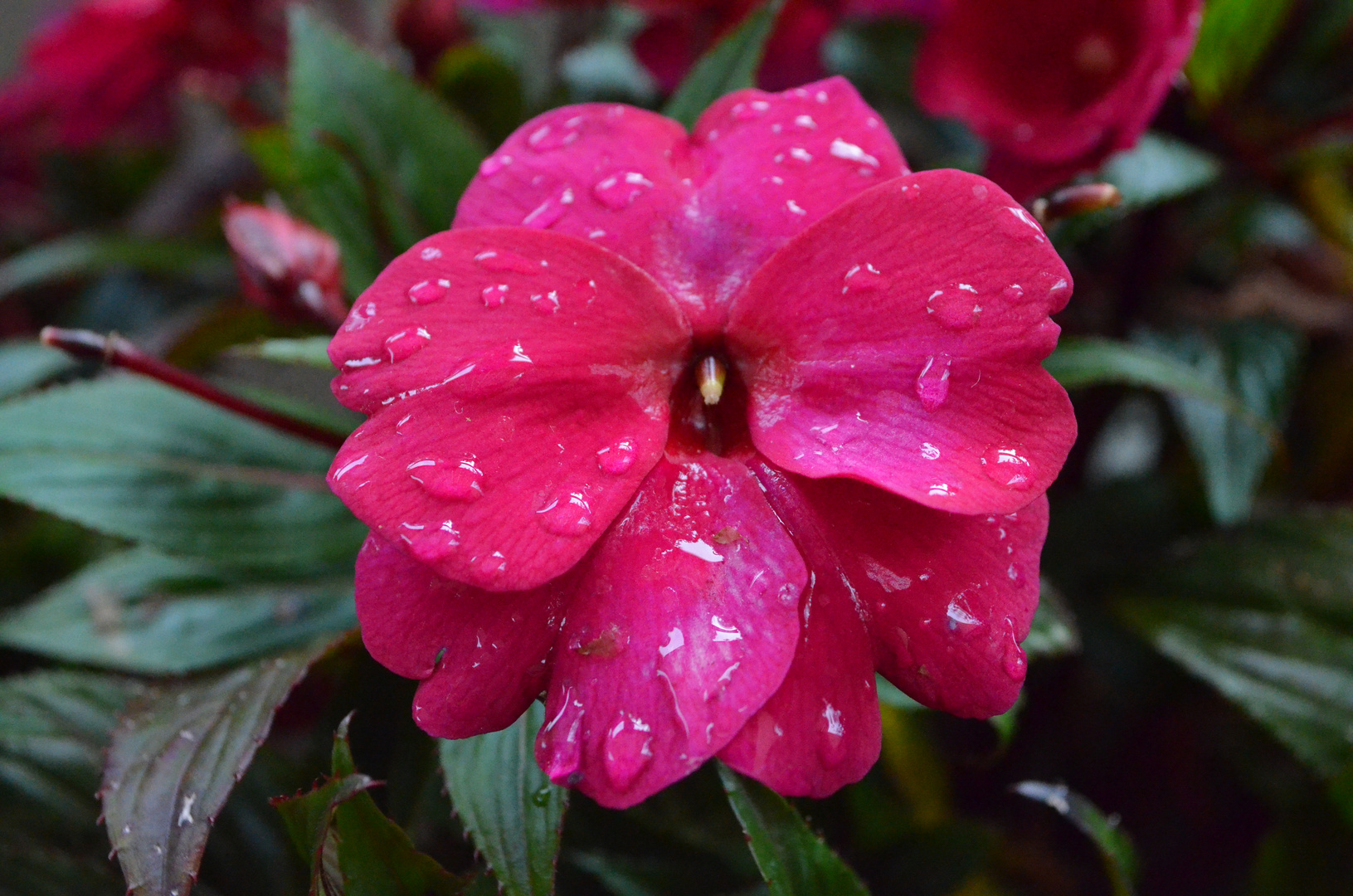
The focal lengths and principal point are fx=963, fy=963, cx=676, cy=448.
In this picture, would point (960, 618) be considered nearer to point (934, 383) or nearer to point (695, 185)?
point (934, 383)

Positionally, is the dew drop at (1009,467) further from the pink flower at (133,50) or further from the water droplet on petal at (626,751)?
the pink flower at (133,50)

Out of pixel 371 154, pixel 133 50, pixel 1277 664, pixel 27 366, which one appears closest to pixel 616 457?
pixel 371 154

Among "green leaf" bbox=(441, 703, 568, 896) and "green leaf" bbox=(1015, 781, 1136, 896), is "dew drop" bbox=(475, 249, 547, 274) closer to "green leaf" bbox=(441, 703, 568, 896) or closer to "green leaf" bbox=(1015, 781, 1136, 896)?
"green leaf" bbox=(441, 703, 568, 896)

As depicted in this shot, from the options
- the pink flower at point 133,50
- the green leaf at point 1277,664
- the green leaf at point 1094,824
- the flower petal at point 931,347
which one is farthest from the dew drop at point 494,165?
the pink flower at point 133,50

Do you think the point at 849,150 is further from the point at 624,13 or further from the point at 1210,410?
the point at 624,13

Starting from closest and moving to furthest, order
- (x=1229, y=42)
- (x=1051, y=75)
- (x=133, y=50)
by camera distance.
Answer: (x=1051, y=75) < (x=1229, y=42) < (x=133, y=50)

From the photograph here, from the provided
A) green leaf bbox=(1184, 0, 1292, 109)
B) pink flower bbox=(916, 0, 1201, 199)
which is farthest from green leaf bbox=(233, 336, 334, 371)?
green leaf bbox=(1184, 0, 1292, 109)

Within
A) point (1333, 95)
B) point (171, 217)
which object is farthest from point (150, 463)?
point (1333, 95)
